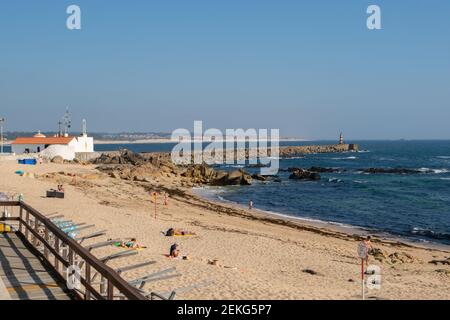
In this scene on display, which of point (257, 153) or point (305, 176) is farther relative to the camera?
point (257, 153)

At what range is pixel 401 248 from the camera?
2086cm

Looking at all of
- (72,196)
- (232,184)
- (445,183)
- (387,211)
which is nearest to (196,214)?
(72,196)

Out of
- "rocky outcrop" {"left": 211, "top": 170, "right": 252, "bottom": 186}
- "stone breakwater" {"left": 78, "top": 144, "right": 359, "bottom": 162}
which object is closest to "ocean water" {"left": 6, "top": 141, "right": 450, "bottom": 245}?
"rocky outcrop" {"left": 211, "top": 170, "right": 252, "bottom": 186}

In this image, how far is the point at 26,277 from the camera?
7426 mm

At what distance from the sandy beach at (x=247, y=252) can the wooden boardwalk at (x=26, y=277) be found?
2.76 meters

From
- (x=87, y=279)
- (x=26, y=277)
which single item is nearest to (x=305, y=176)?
(x=26, y=277)

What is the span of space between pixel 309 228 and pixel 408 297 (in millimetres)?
12956

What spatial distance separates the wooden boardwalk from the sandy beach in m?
2.76

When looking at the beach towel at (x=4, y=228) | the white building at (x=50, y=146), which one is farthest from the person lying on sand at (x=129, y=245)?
the white building at (x=50, y=146)

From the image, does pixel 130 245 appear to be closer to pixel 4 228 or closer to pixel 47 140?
pixel 4 228

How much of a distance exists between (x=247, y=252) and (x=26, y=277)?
1040 centimetres

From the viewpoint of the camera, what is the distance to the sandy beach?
1194 cm

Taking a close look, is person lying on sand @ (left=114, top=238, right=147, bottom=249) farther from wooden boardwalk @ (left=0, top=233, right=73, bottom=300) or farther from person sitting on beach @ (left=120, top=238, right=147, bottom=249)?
wooden boardwalk @ (left=0, top=233, right=73, bottom=300)
